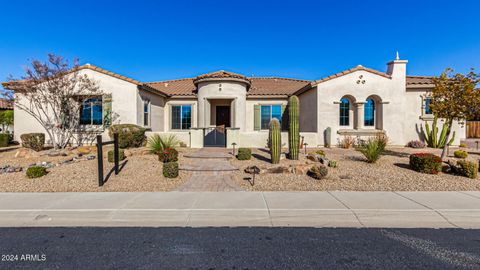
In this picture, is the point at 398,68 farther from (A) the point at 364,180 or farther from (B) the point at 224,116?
(B) the point at 224,116

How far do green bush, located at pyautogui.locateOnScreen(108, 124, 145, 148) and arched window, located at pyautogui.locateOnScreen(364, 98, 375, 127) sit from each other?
14.4 metres

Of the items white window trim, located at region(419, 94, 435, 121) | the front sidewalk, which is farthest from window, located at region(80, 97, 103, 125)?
white window trim, located at region(419, 94, 435, 121)

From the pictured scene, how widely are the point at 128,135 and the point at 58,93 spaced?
432 centimetres

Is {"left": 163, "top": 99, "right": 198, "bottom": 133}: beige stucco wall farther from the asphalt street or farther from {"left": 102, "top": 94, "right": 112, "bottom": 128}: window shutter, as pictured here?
the asphalt street

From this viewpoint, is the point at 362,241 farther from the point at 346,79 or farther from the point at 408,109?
the point at 408,109

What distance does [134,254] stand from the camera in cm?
312

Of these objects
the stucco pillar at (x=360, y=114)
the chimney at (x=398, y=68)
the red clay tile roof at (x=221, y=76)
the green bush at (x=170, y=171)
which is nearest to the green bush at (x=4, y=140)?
the red clay tile roof at (x=221, y=76)

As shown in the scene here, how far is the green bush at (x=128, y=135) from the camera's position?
37.5 ft

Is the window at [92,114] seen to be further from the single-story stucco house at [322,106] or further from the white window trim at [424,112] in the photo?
the white window trim at [424,112]

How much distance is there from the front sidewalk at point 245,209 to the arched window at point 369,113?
9107mm

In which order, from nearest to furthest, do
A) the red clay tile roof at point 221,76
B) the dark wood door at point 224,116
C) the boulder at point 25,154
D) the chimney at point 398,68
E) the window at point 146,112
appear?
the boulder at point 25,154 < the chimney at point 398,68 < the red clay tile roof at point 221,76 < the window at point 146,112 < the dark wood door at point 224,116

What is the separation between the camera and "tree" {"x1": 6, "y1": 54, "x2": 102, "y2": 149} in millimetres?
11030

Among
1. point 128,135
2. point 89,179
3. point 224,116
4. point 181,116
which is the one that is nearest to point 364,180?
point 89,179

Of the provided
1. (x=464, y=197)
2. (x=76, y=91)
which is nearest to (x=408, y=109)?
(x=464, y=197)
